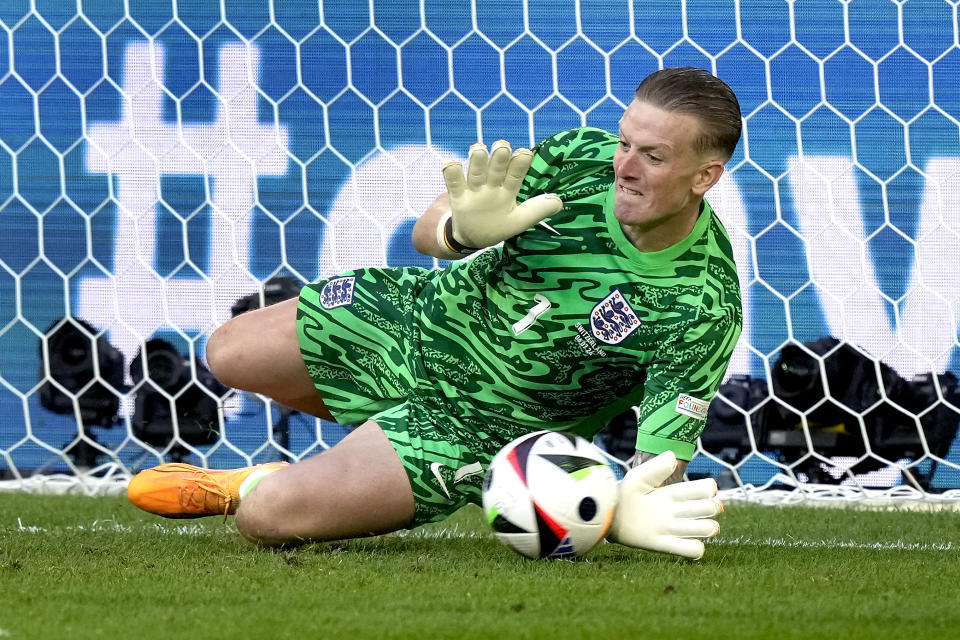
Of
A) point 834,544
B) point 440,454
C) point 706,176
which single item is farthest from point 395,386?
point 834,544

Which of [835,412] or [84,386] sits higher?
[84,386]

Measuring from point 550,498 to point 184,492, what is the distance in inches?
34.7

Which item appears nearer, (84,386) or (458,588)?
(458,588)

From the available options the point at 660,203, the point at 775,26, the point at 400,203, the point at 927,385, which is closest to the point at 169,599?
the point at 660,203

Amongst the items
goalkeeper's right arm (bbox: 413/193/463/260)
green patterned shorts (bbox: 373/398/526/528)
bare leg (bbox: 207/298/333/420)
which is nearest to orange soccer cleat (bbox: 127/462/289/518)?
bare leg (bbox: 207/298/333/420)

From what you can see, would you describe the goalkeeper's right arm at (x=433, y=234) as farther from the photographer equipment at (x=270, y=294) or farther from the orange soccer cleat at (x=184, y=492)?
the photographer equipment at (x=270, y=294)

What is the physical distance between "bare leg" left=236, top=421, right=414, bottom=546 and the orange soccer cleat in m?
0.15

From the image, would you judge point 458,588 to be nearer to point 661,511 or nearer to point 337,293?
point 661,511

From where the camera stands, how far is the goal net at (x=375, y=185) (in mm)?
3865

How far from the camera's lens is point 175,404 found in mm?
3951

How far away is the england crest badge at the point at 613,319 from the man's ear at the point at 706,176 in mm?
252

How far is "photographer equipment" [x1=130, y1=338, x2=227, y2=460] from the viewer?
3.94 meters

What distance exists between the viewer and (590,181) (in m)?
2.60

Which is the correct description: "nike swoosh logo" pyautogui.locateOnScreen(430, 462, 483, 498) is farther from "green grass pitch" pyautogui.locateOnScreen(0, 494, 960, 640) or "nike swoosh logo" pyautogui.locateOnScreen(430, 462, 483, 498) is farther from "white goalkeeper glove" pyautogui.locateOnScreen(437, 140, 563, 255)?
"white goalkeeper glove" pyautogui.locateOnScreen(437, 140, 563, 255)
